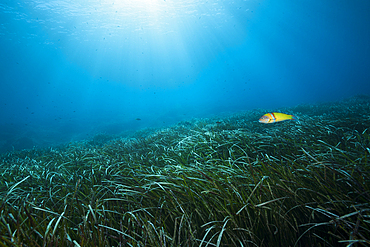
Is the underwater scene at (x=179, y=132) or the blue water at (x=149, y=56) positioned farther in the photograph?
the blue water at (x=149, y=56)

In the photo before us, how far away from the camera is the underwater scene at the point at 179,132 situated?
1.20 m

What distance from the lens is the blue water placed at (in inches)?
1141

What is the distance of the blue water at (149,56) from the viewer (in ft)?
95.1

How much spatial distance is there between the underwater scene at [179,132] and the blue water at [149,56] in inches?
20.6

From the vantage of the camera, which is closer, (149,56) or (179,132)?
(179,132)

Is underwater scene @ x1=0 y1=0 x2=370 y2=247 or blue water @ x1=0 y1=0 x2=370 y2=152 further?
blue water @ x1=0 y1=0 x2=370 y2=152

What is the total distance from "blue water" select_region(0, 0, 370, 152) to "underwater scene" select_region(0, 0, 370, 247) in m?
0.52

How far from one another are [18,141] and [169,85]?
110927mm

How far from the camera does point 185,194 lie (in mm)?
1536

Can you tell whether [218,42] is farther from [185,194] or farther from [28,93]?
[28,93]

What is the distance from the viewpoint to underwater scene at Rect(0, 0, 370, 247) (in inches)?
47.1

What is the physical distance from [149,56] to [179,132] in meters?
86.2

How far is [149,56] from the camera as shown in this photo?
8219 centimetres

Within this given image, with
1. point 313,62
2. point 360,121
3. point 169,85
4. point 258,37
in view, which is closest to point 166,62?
point 169,85
